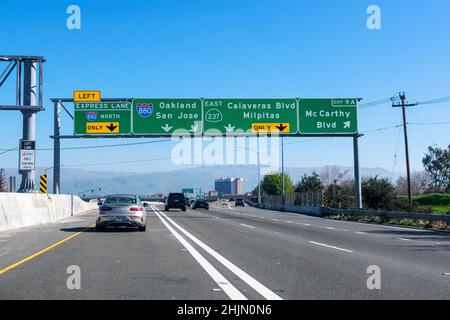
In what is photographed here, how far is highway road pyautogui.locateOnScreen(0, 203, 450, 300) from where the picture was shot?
29.7 feet

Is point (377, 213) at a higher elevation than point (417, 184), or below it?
below

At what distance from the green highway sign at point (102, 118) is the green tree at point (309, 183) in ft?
184

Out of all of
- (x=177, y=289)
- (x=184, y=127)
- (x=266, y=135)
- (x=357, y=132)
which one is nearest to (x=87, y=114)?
(x=184, y=127)

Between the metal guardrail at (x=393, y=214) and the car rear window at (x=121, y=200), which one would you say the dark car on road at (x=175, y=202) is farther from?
the car rear window at (x=121, y=200)

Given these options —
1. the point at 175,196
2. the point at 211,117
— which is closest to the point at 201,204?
the point at 175,196

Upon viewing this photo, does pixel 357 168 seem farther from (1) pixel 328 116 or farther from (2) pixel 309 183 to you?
(2) pixel 309 183

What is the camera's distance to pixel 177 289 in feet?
30.5

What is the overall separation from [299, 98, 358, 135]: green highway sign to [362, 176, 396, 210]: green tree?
715 inches

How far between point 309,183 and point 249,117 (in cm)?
5634

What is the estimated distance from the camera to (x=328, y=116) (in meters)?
40.3

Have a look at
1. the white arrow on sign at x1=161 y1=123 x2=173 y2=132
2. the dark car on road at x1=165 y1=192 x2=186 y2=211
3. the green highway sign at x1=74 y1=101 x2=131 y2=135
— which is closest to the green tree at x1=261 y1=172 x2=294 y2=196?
the dark car on road at x1=165 y1=192 x2=186 y2=211

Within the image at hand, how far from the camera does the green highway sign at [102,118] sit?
129 feet
